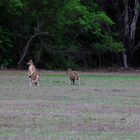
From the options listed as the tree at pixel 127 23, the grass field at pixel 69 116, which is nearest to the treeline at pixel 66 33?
the tree at pixel 127 23

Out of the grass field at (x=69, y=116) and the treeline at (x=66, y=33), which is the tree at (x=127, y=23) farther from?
the grass field at (x=69, y=116)

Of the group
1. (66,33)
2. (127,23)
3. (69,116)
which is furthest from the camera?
(127,23)

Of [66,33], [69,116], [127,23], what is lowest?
[66,33]

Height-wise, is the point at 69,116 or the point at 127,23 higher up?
the point at 69,116

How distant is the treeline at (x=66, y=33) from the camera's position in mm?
40375

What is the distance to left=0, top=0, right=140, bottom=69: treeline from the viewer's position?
40.4 m

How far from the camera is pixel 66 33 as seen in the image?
4516cm

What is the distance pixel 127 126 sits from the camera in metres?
11.4

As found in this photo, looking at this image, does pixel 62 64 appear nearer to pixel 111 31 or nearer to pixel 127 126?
pixel 111 31

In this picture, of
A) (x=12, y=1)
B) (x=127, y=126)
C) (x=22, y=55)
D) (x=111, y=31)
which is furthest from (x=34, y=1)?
(x=127, y=126)

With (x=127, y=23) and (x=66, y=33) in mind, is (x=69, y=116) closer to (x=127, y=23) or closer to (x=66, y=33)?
(x=66, y=33)

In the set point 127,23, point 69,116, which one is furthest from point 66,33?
point 69,116

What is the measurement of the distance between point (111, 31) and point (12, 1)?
10574 millimetres

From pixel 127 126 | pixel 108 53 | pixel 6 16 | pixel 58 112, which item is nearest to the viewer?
pixel 127 126
